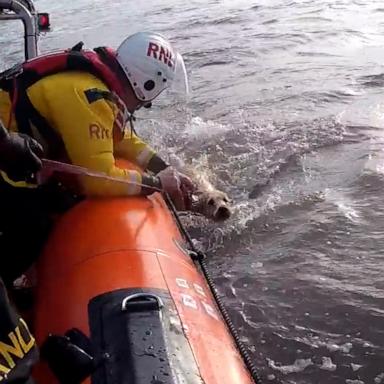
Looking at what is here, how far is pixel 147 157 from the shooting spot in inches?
177

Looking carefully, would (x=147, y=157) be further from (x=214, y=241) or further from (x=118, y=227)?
(x=118, y=227)

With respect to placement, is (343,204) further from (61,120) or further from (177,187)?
(61,120)

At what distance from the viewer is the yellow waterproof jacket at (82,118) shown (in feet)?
11.5

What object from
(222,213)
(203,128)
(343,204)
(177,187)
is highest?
(177,187)

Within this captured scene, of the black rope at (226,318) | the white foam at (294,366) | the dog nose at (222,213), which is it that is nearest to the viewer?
the black rope at (226,318)

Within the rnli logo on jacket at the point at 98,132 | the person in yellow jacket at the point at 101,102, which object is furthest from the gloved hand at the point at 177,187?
the rnli logo on jacket at the point at 98,132

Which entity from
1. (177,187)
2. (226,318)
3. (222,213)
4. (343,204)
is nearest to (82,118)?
(177,187)

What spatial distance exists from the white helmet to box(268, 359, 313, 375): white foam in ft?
5.26

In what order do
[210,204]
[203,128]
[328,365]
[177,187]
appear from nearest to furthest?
[328,365] → [177,187] → [210,204] → [203,128]

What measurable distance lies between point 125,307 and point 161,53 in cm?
177

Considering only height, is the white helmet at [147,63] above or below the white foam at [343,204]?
above

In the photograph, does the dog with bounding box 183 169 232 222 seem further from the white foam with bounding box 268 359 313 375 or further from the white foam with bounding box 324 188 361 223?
the white foam with bounding box 268 359 313 375

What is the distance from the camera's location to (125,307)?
8.39 ft

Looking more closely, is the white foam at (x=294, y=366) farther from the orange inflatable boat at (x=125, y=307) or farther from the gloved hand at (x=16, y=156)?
the gloved hand at (x=16, y=156)
